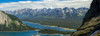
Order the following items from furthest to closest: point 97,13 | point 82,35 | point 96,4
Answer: point 96,4, point 97,13, point 82,35

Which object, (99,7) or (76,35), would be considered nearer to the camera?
(76,35)

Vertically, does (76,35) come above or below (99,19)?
below

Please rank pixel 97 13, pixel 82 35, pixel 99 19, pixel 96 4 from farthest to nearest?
pixel 96 4, pixel 97 13, pixel 99 19, pixel 82 35

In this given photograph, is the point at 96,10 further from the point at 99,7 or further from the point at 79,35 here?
the point at 79,35

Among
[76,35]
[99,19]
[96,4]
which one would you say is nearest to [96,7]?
[96,4]

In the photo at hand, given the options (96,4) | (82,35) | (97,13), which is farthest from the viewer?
(96,4)

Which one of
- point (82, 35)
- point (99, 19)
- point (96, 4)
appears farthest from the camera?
point (96, 4)

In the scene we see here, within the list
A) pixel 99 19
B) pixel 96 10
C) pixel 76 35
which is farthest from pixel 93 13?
pixel 76 35

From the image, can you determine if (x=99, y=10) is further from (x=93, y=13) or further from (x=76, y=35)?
(x=76, y=35)

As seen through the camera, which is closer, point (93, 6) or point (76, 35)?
point (76, 35)
